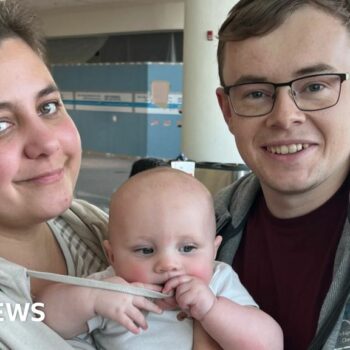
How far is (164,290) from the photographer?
123 centimetres

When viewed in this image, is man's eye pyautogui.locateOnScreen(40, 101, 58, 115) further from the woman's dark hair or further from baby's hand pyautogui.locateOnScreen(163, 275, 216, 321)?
baby's hand pyautogui.locateOnScreen(163, 275, 216, 321)

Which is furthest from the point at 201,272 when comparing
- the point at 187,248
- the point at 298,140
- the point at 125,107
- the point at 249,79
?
the point at 125,107

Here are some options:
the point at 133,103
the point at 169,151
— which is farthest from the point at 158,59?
the point at 169,151

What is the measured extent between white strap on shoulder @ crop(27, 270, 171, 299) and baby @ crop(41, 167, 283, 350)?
0.02 metres

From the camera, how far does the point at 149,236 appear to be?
1.31 metres

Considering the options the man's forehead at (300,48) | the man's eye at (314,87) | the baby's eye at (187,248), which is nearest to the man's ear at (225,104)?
the man's forehead at (300,48)

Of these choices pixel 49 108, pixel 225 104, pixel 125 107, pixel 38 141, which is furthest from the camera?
pixel 125 107

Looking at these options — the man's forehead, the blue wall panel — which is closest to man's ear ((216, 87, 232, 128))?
the man's forehead

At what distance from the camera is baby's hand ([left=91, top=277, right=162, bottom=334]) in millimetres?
1175

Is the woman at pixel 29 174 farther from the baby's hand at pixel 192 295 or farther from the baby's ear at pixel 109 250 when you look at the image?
the baby's hand at pixel 192 295

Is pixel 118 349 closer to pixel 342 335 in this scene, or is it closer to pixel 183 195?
pixel 183 195

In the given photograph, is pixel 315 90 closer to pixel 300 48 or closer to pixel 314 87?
pixel 314 87

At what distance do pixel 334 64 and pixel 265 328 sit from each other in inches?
27.5

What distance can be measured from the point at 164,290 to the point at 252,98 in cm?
59
